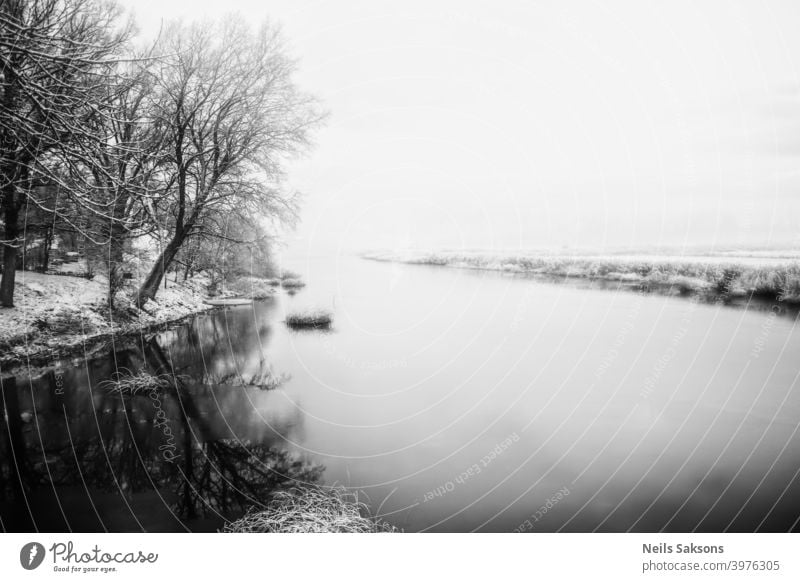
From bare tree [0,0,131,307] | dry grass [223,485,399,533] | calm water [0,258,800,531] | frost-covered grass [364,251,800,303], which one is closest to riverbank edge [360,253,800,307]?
frost-covered grass [364,251,800,303]

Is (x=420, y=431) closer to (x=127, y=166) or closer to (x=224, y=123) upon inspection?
(x=224, y=123)

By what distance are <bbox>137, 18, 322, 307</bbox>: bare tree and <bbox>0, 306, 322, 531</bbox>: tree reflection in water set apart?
3269 mm

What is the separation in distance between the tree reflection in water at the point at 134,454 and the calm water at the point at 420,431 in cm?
2

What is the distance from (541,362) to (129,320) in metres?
10.1

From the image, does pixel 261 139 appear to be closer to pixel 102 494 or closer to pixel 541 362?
pixel 102 494

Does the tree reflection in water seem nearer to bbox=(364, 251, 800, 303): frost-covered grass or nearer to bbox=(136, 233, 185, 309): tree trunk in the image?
bbox=(136, 233, 185, 309): tree trunk

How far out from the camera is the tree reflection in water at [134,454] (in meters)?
3.60

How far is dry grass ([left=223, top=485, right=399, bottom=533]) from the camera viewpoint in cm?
356

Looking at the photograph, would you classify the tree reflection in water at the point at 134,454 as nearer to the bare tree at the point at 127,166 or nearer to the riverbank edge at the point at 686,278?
the bare tree at the point at 127,166

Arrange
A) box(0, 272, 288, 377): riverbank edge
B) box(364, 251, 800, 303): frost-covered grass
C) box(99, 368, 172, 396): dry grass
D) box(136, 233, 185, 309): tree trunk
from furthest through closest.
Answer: box(364, 251, 800, 303): frost-covered grass, box(136, 233, 185, 309): tree trunk, box(0, 272, 288, 377): riverbank edge, box(99, 368, 172, 396): dry grass

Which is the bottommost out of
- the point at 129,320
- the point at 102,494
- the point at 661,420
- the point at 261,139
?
the point at 102,494
